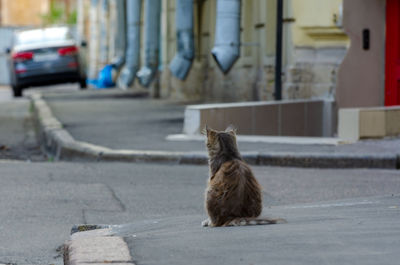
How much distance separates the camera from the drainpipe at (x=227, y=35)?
16.1m

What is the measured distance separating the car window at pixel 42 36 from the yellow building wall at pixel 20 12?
5524 centimetres

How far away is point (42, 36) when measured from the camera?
27.2m

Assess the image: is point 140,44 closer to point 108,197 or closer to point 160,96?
point 160,96

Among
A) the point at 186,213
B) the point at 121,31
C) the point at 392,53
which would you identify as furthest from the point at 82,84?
the point at 186,213

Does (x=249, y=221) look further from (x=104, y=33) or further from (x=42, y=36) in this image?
(x=104, y=33)

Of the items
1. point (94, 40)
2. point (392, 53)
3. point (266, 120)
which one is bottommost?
point (266, 120)

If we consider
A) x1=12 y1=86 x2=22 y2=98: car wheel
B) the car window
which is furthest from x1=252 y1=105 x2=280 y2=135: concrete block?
x1=12 y1=86 x2=22 y2=98: car wheel

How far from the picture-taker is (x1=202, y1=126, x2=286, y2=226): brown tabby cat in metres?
5.59

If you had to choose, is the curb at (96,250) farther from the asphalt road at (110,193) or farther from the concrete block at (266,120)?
the concrete block at (266,120)

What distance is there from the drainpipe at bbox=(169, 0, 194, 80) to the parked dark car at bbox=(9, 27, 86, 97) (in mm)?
6693

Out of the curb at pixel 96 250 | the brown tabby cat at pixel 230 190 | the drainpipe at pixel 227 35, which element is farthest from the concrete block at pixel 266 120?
the curb at pixel 96 250

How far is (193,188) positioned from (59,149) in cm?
406

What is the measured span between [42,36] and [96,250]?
74.5ft

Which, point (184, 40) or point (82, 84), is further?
point (82, 84)
